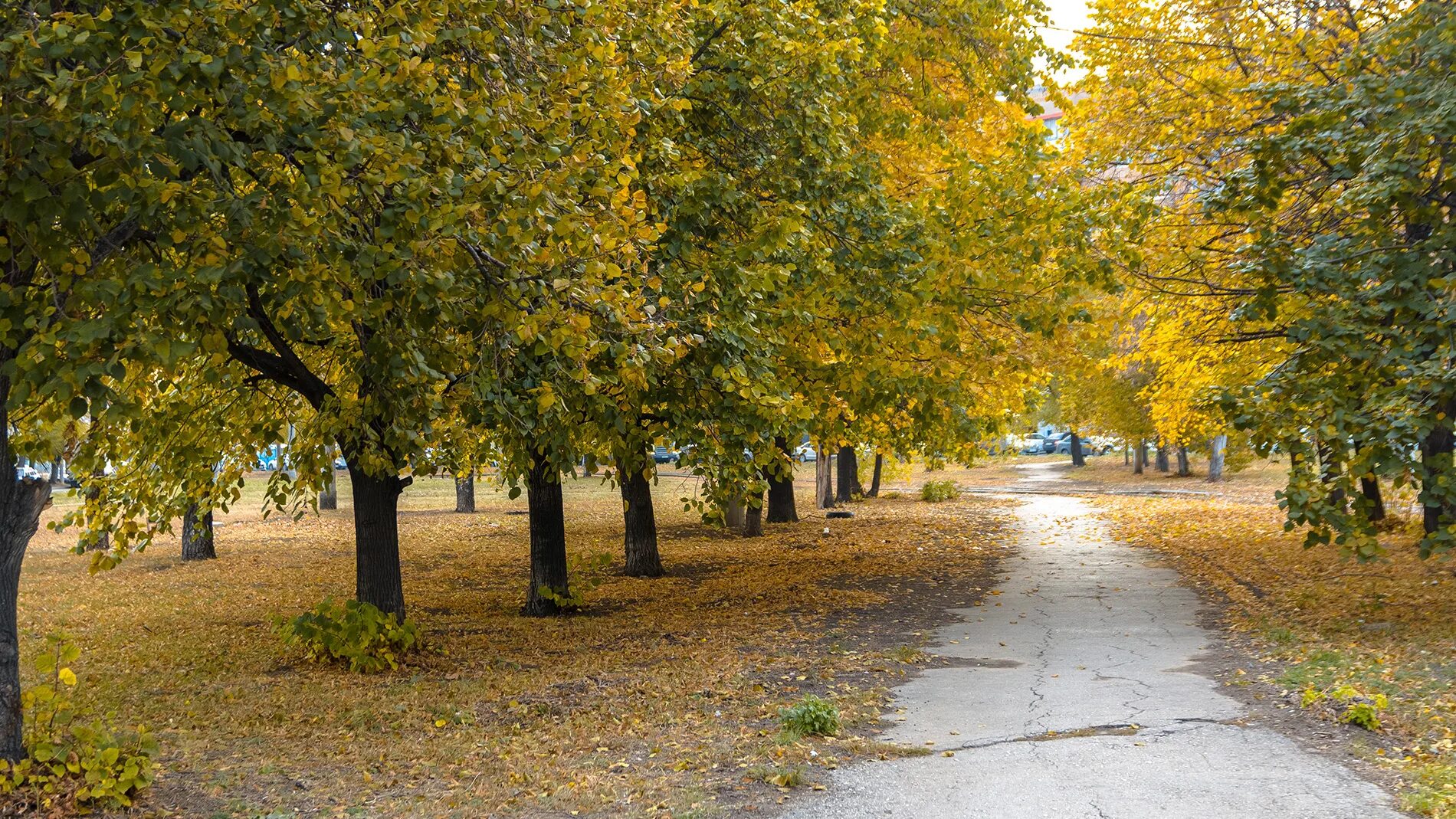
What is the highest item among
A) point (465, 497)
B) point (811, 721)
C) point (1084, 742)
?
point (465, 497)

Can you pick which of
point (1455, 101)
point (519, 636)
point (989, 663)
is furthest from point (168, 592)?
point (1455, 101)

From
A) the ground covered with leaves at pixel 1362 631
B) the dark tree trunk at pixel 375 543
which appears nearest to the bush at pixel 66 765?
the dark tree trunk at pixel 375 543

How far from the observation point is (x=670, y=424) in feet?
33.1

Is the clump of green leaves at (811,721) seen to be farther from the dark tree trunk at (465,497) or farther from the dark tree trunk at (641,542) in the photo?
the dark tree trunk at (465,497)

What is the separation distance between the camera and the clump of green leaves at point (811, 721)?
738 cm

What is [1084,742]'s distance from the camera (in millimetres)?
7094

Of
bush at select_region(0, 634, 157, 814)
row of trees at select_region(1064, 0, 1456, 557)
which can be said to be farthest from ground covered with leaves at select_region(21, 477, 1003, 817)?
row of trees at select_region(1064, 0, 1456, 557)

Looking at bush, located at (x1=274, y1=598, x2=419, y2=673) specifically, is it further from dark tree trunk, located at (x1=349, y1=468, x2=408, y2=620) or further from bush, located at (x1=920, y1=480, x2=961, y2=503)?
bush, located at (x1=920, y1=480, x2=961, y2=503)

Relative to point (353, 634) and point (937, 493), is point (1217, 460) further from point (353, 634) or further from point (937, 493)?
point (353, 634)

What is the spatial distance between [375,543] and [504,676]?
1831 millimetres

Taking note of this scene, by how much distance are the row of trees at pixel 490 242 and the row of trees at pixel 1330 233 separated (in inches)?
88.1

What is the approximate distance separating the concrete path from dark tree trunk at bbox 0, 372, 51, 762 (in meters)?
3.89

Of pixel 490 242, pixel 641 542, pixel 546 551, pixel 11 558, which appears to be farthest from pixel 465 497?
pixel 490 242

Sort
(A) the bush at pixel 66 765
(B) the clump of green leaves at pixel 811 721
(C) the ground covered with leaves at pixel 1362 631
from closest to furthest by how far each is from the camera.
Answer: (A) the bush at pixel 66 765, (C) the ground covered with leaves at pixel 1362 631, (B) the clump of green leaves at pixel 811 721
